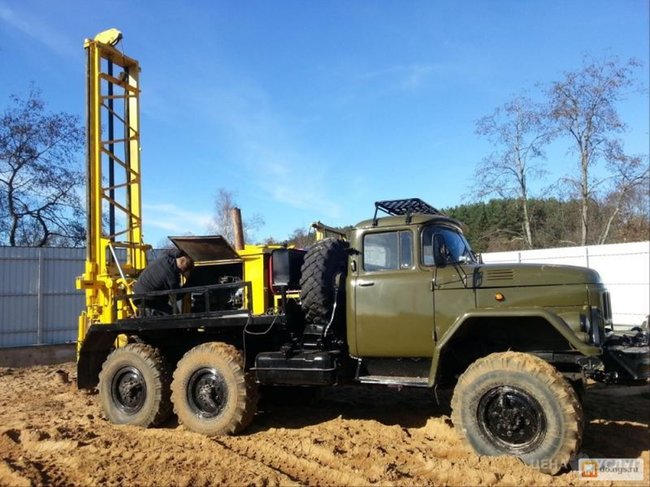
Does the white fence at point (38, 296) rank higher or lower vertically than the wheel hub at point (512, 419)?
higher

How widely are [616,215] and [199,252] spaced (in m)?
18.9

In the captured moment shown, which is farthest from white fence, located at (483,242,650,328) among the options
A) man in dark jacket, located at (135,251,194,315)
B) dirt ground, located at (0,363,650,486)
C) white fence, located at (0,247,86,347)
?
white fence, located at (0,247,86,347)

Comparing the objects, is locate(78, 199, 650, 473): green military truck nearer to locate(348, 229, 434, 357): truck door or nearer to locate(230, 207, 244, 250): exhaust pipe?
locate(348, 229, 434, 357): truck door

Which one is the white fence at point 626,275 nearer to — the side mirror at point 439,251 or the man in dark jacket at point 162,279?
the side mirror at point 439,251

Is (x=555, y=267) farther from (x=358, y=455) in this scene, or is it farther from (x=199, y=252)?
(x=199, y=252)

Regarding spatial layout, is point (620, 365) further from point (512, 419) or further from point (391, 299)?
point (391, 299)

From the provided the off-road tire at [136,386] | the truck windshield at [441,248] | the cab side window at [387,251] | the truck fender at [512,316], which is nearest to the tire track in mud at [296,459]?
the off-road tire at [136,386]

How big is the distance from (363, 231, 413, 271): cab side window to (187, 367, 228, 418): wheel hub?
2.24m

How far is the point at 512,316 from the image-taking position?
5414 mm

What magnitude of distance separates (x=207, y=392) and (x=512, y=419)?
348 centimetres

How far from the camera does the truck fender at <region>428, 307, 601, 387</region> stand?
508 cm

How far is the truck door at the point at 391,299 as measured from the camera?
19.4 feet

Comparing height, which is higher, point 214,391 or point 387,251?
point 387,251

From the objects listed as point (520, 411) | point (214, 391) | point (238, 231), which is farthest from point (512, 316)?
point (238, 231)
